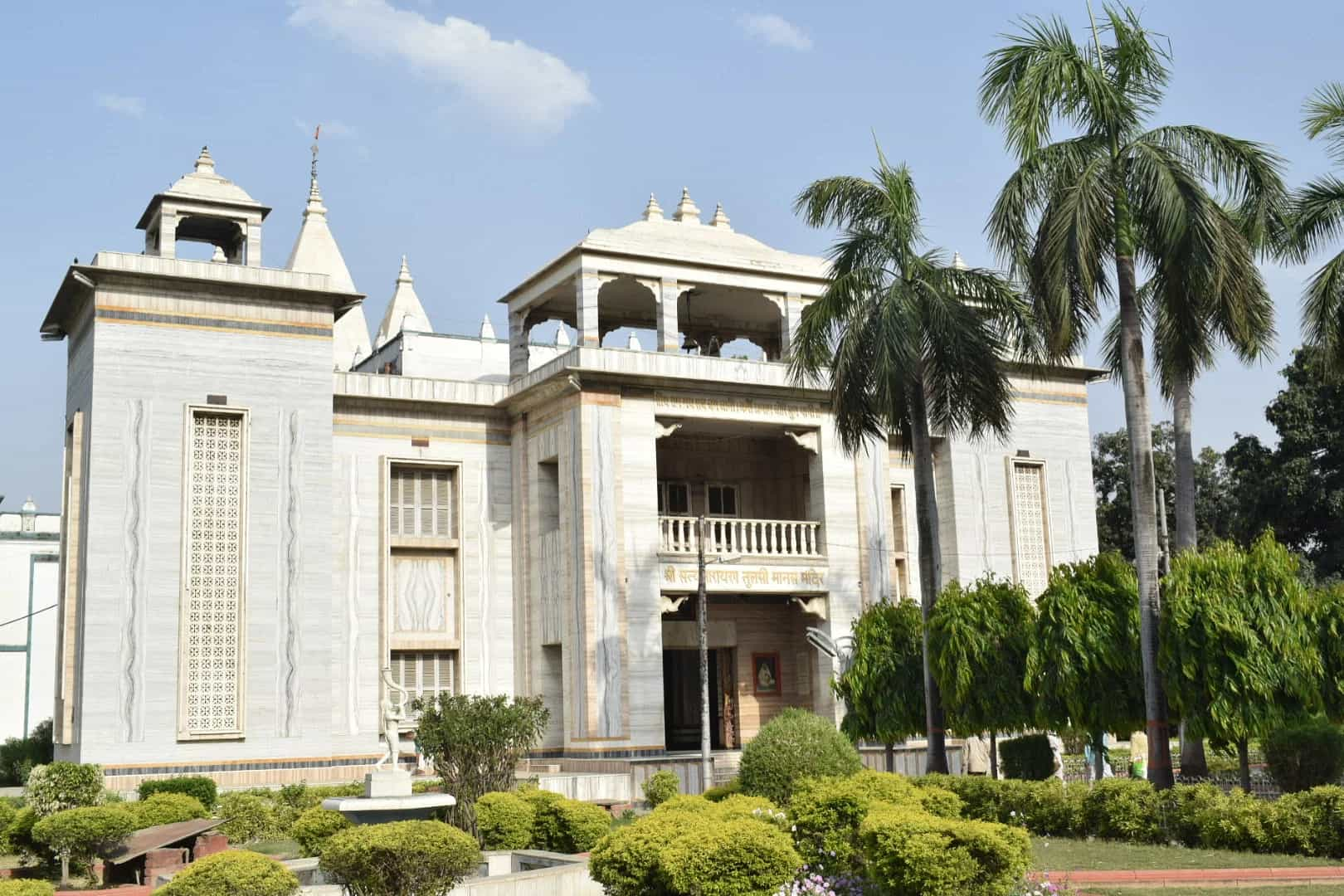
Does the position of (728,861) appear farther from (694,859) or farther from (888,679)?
(888,679)

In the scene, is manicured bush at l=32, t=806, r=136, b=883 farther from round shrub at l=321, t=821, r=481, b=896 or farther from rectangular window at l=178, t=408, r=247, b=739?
rectangular window at l=178, t=408, r=247, b=739

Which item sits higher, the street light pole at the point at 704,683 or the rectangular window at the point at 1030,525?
the rectangular window at the point at 1030,525

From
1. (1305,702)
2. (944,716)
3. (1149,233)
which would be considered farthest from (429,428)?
(1305,702)

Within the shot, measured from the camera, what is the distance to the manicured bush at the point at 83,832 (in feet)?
57.7

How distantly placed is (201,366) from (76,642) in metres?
5.54

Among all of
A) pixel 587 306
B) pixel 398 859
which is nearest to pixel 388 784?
pixel 398 859

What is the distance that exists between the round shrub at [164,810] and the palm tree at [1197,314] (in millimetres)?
13962

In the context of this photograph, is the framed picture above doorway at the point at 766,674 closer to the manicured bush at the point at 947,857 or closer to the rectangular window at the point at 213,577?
the rectangular window at the point at 213,577

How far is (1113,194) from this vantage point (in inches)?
749

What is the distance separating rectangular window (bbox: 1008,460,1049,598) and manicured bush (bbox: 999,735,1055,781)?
1053 cm

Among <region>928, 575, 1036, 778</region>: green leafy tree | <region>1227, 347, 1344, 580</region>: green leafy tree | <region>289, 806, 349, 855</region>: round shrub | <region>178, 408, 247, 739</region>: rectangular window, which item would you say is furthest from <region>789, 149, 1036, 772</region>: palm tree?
<region>1227, 347, 1344, 580</region>: green leafy tree

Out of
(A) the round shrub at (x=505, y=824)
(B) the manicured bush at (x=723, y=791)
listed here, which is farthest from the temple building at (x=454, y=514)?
(B) the manicured bush at (x=723, y=791)

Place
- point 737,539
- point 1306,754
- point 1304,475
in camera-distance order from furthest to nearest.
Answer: point 1304,475
point 737,539
point 1306,754

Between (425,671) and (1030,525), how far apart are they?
14.8 metres
